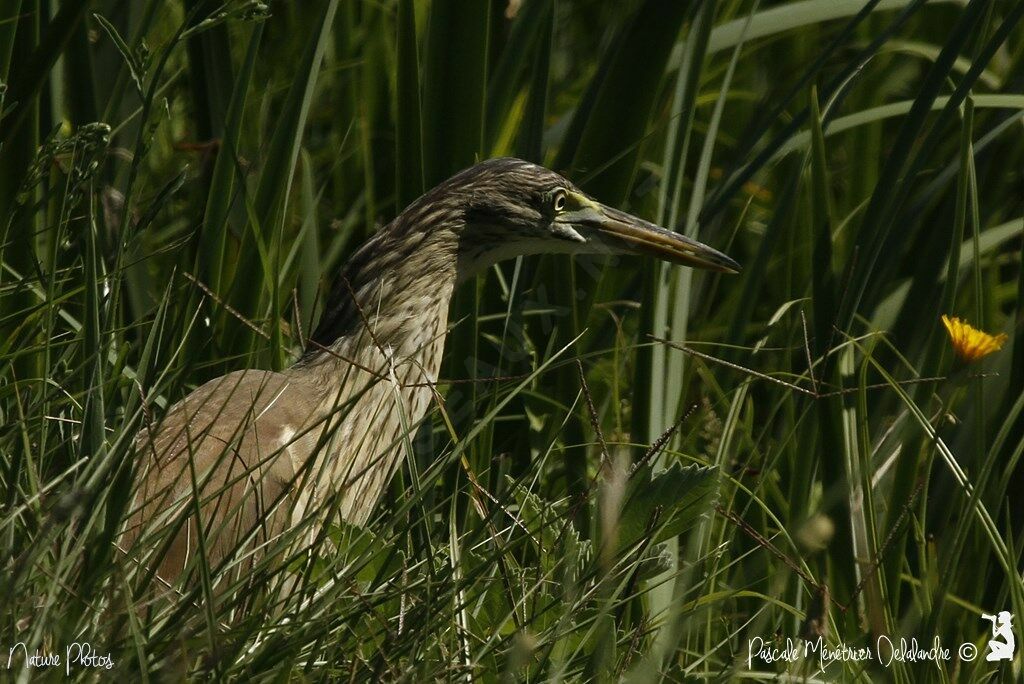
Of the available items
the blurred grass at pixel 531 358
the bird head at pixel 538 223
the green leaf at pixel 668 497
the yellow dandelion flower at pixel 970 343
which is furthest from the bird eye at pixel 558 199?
the yellow dandelion flower at pixel 970 343

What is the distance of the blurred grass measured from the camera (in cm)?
174

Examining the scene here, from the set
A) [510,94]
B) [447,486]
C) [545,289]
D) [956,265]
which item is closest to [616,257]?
[545,289]

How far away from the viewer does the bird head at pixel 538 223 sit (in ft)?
9.18

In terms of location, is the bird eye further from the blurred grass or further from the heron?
the blurred grass

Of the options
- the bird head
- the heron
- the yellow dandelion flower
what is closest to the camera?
the yellow dandelion flower

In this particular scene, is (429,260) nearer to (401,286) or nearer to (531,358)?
(401,286)

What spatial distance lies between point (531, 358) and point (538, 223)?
1.15 ft

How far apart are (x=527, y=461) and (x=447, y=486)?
0.22 metres

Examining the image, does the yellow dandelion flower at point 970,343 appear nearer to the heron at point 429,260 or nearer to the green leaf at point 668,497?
the green leaf at point 668,497

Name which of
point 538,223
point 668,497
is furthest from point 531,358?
point 668,497

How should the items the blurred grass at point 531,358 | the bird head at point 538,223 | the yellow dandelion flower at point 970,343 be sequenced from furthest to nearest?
the bird head at point 538,223 → the yellow dandelion flower at point 970,343 → the blurred grass at point 531,358

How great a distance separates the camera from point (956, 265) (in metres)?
2.33

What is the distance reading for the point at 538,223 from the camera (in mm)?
2877

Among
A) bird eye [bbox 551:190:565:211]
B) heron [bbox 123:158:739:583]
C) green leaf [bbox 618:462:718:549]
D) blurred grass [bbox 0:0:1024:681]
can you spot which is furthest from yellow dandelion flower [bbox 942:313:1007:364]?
bird eye [bbox 551:190:565:211]
